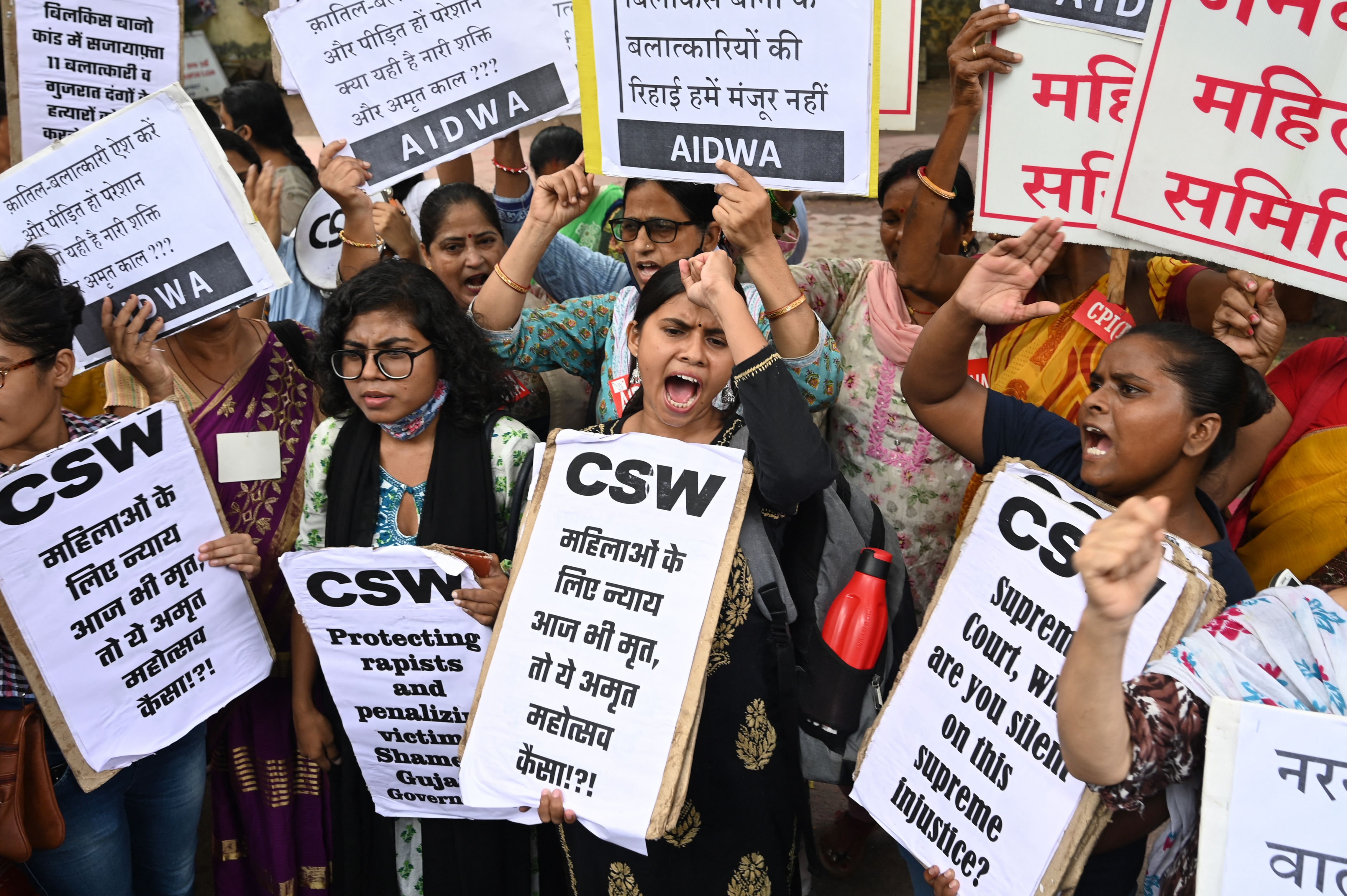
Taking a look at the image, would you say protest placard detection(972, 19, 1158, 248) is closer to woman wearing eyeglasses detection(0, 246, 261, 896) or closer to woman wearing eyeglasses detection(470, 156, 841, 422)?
woman wearing eyeglasses detection(470, 156, 841, 422)

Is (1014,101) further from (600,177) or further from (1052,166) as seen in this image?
(600,177)

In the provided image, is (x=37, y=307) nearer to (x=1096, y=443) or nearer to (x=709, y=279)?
(x=709, y=279)

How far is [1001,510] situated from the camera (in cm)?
223

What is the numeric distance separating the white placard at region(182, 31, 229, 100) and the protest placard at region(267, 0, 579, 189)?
37.5 feet

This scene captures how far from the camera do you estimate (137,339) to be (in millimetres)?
3025

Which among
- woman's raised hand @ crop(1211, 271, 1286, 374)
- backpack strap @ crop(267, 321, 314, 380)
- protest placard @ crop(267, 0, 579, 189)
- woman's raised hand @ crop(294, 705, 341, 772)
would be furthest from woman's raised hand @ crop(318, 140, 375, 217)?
woman's raised hand @ crop(1211, 271, 1286, 374)

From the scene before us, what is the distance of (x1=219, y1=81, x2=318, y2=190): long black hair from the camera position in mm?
5410

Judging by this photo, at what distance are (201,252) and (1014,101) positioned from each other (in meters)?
2.15

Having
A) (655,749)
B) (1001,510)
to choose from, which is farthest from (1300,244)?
(655,749)

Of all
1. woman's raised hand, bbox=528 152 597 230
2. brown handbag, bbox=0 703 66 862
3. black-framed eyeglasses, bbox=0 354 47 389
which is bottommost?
brown handbag, bbox=0 703 66 862

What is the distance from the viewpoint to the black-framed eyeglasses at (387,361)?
111 inches

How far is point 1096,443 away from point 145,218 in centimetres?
247

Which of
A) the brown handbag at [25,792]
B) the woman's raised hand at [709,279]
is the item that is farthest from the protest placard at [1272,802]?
the brown handbag at [25,792]

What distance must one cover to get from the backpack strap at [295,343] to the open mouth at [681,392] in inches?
50.3
